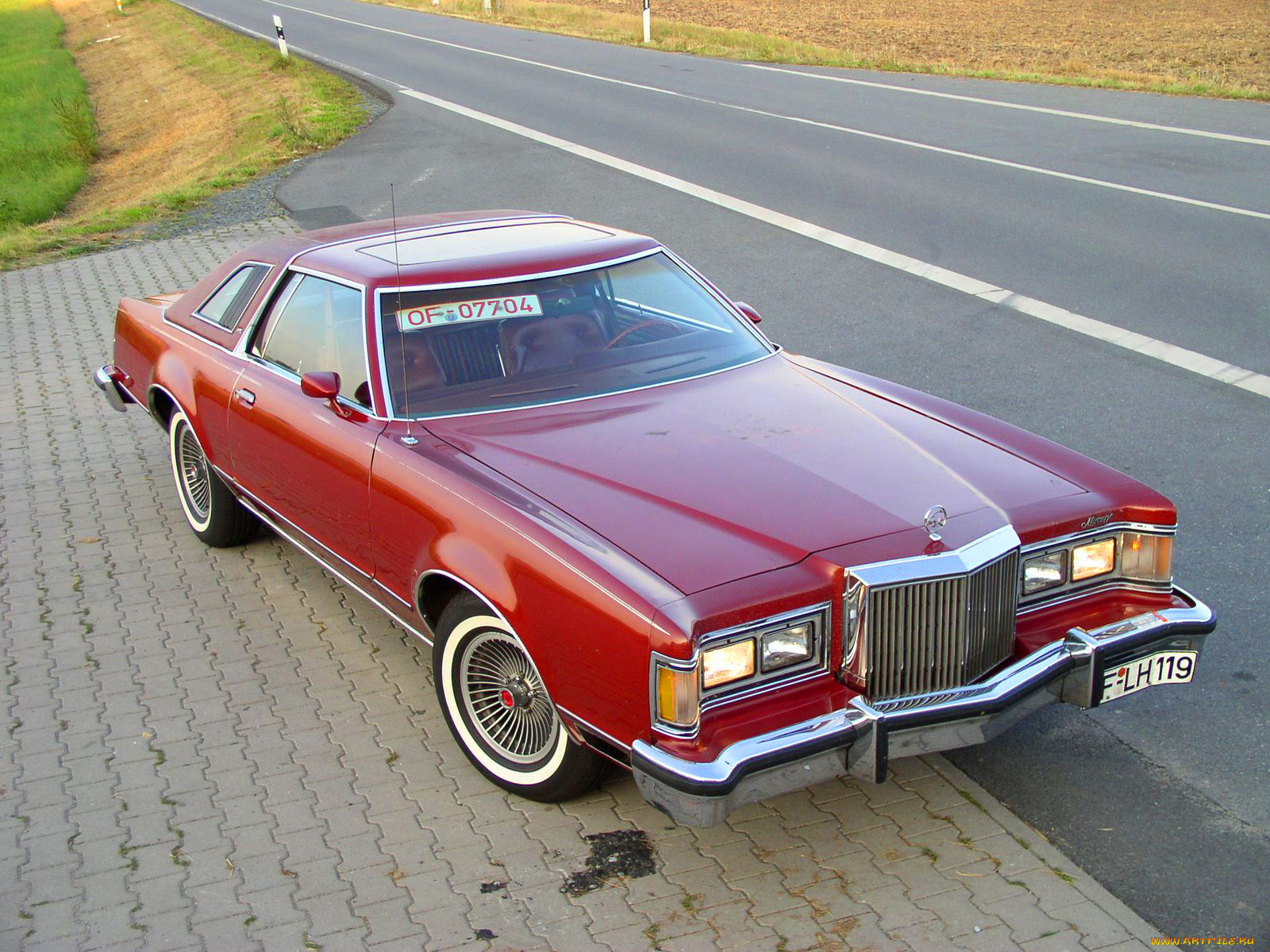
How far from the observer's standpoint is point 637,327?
4.98 metres

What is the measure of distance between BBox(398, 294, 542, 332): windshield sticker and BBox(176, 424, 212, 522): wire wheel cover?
1.81 metres

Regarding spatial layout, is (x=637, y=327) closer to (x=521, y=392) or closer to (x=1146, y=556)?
(x=521, y=392)

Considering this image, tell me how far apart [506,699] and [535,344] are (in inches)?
54.9

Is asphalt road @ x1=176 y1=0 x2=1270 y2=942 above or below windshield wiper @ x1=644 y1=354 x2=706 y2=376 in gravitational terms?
below

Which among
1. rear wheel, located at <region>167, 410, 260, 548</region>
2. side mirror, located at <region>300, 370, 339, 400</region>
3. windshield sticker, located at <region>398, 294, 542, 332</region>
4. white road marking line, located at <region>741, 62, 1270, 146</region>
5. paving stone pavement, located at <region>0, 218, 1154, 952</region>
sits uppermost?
windshield sticker, located at <region>398, 294, 542, 332</region>

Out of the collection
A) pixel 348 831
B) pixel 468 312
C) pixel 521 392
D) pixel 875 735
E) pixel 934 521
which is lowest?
pixel 348 831

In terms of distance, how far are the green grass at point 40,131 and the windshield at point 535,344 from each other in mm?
13776

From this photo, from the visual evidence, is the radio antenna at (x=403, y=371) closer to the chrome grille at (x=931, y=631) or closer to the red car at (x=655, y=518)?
the red car at (x=655, y=518)

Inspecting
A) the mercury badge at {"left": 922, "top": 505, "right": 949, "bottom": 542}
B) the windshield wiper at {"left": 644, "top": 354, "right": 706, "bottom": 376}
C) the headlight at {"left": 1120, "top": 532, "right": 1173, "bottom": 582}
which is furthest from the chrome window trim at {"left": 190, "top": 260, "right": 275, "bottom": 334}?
the headlight at {"left": 1120, "top": 532, "right": 1173, "bottom": 582}

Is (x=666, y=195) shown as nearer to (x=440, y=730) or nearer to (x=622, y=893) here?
(x=440, y=730)

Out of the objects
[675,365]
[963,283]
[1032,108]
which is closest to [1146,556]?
[675,365]

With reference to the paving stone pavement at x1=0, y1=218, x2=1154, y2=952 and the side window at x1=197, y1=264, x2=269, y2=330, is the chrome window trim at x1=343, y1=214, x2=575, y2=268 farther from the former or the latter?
the paving stone pavement at x1=0, y1=218, x2=1154, y2=952

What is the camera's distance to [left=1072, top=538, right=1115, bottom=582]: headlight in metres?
3.92

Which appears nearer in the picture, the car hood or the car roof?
the car hood
